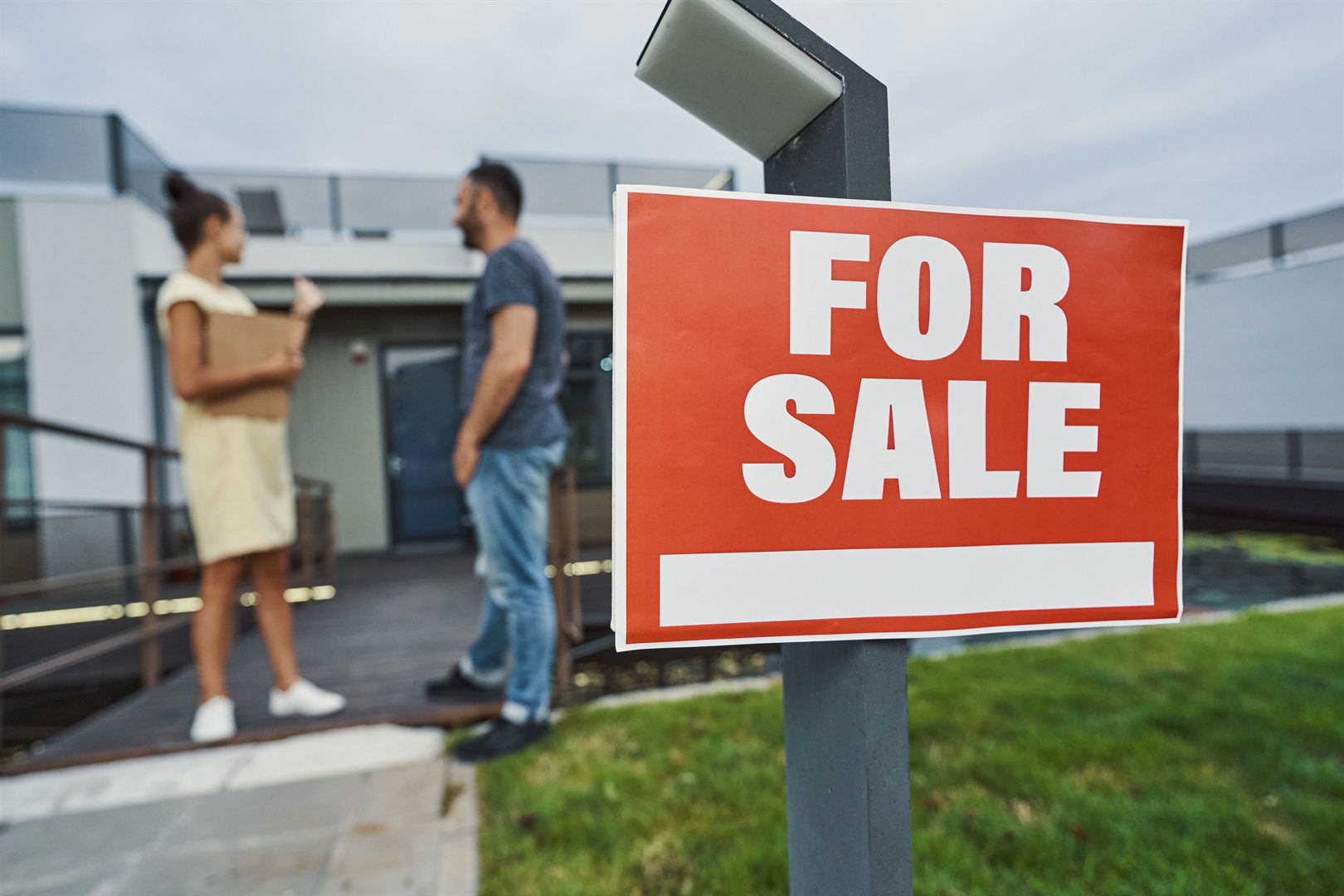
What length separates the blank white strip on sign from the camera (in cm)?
59

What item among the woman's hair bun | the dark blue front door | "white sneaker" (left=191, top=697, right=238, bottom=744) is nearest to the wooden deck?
"white sneaker" (left=191, top=697, right=238, bottom=744)

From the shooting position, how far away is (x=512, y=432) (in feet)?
6.61

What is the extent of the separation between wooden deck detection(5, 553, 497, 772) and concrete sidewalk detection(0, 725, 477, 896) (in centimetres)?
13

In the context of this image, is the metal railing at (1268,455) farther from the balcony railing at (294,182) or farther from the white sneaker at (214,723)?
the white sneaker at (214,723)

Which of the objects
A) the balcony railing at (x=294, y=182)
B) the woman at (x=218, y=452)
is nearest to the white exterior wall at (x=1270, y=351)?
the balcony railing at (x=294, y=182)

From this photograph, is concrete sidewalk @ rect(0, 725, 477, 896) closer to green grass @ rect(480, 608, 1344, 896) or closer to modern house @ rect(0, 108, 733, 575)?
green grass @ rect(480, 608, 1344, 896)

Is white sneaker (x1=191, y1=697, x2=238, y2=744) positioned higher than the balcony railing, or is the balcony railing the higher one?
the balcony railing

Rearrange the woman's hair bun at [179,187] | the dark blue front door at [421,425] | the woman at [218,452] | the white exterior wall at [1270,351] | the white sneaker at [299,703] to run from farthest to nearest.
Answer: the white exterior wall at [1270,351] → the dark blue front door at [421,425] → the white sneaker at [299,703] → the woman's hair bun at [179,187] → the woman at [218,452]

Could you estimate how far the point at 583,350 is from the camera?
27.6 feet

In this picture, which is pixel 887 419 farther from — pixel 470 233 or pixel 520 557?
pixel 470 233

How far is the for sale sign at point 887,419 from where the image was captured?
23.1 inches

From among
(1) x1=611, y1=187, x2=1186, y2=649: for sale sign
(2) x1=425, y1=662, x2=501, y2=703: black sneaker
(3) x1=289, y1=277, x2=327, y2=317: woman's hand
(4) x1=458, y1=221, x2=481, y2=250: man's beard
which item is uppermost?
(4) x1=458, y1=221, x2=481, y2=250: man's beard

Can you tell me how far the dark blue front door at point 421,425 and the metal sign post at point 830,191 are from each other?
8.07 metres

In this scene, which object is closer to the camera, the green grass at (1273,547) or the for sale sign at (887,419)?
the for sale sign at (887,419)
